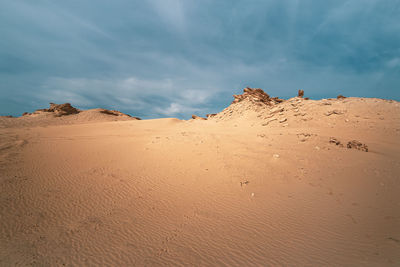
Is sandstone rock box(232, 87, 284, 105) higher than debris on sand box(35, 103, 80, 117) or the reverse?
higher

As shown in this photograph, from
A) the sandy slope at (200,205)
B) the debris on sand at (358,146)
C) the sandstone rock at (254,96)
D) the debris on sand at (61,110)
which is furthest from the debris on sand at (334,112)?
the debris on sand at (61,110)

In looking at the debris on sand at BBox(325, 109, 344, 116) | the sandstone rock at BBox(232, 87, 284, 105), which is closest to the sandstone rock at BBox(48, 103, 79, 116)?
the sandstone rock at BBox(232, 87, 284, 105)

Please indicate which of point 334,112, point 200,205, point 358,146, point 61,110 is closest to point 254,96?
point 334,112

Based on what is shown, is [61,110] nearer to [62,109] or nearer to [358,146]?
[62,109]

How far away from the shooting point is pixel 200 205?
323cm

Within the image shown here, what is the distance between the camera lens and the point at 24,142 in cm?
609

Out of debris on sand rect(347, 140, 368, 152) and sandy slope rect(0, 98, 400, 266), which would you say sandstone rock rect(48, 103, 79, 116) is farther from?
debris on sand rect(347, 140, 368, 152)

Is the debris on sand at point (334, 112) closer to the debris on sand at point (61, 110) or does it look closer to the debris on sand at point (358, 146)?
the debris on sand at point (358, 146)

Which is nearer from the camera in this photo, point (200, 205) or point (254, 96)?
point (200, 205)

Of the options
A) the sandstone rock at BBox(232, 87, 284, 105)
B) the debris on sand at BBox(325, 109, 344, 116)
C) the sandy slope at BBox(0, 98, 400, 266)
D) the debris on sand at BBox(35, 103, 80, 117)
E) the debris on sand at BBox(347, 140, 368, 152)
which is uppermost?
the sandstone rock at BBox(232, 87, 284, 105)

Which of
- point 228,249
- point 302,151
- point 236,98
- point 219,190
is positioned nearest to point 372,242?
point 228,249

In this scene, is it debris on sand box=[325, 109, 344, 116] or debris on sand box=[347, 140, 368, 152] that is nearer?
debris on sand box=[347, 140, 368, 152]

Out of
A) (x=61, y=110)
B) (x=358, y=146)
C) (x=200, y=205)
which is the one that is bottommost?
(x=200, y=205)

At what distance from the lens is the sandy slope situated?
7.18ft
